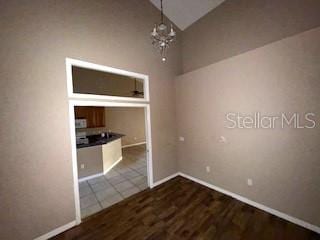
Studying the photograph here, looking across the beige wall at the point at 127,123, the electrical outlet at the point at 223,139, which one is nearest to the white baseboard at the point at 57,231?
the electrical outlet at the point at 223,139

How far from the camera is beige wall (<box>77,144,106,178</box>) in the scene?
3.78 meters

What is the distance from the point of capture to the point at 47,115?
2.01 meters

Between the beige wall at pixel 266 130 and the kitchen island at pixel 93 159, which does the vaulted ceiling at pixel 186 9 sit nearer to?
the beige wall at pixel 266 130

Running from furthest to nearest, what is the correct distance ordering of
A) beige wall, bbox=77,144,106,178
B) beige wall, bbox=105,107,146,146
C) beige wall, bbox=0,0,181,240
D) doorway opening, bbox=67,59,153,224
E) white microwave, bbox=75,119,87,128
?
1. beige wall, bbox=105,107,146,146
2. white microwave, bbox=75,119,87,128
3. beige wall, bbox=77,144,106,178
4. doorway opening, bbox=67,59,153,224
5. beige wall, bbox=0,0,181,240

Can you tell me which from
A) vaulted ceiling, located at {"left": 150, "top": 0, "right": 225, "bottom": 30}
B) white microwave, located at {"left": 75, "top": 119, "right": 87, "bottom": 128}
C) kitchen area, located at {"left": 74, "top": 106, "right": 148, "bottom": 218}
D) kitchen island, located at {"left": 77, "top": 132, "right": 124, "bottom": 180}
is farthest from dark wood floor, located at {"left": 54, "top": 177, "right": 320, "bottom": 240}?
white microwave, located at {"left": 75, "top": 119, "right": 87, "bottom": 128}

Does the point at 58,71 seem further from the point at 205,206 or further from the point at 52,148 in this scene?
the point at 205,206

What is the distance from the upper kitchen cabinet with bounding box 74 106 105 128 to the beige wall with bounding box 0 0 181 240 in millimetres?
4482

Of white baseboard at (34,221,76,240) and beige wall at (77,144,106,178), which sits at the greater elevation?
beige wall at (77,144,106,178)

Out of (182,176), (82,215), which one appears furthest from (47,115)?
(182,176)

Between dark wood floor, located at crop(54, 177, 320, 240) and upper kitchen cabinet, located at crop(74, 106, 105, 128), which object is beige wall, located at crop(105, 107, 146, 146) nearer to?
upper kitchen cabinet, located at crop(74, 106, 105, 128)

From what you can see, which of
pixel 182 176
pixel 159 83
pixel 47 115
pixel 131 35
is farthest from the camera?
pixel 182 176

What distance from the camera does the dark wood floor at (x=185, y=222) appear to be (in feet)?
6.43

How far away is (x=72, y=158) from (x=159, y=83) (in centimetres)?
242

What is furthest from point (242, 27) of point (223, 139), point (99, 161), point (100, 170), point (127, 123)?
point (127, 123)
